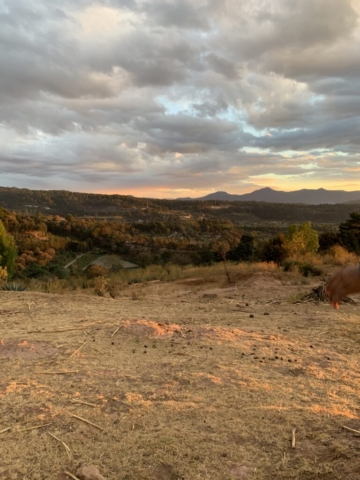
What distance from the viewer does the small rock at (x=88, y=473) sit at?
2414 mm

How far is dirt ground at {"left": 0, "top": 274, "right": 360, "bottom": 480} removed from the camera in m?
2.67

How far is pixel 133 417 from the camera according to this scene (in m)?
3.30

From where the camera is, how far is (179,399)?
3641 mm

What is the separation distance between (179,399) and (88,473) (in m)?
1.34

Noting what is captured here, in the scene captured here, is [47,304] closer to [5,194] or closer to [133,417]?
[133,417]

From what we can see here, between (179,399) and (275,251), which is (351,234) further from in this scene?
(179,399)

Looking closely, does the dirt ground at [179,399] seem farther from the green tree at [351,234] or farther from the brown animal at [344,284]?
the green tree at [351,234]

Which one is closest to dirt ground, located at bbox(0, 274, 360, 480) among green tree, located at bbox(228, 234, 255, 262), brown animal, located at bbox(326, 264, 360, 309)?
brown animal, located at bbox(326, 264, 360, 309)

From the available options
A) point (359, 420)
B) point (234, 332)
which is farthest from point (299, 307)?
point (359, 420)

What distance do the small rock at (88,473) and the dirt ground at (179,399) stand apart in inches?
→ 5.0

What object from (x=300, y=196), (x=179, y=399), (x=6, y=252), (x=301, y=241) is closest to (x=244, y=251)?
(x=301, y=241)

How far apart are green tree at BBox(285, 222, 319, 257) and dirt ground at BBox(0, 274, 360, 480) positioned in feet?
45.7

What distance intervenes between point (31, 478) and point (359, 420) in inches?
→ 103

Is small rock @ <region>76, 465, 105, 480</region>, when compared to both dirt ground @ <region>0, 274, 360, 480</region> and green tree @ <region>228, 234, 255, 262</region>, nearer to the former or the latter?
dirt ground @ <region>0, 274, 360, 480</region>
